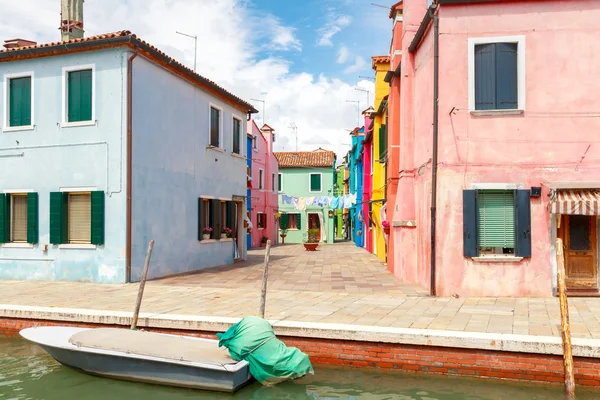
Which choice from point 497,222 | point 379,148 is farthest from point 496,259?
point 379,148

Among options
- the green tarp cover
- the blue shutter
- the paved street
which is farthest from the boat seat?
the blue shutter

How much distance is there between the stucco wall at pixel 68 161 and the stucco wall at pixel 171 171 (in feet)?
1.42

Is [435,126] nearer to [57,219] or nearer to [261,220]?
[57,219]

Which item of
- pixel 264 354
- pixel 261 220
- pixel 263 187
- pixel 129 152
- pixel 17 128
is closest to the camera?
pixel 264 354

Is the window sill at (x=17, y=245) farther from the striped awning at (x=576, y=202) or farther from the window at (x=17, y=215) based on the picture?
the striped awning at (x=576, y=202)

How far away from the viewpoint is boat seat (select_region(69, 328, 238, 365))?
6570 mm

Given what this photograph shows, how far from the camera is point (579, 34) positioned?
9.90 m

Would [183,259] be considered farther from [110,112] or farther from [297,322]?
[297,322]

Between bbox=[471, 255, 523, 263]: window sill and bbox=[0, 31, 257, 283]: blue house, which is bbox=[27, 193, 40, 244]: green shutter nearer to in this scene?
bbox=[0, 31, 257, 283]: blue house

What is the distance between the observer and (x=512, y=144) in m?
10.1

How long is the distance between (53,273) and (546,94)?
39.7ft

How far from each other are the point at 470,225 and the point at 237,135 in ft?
35.1

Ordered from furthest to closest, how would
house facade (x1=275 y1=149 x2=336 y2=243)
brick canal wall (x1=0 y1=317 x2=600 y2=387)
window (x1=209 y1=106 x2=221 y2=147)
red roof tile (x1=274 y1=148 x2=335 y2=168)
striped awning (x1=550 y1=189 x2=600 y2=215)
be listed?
red roof tile (x1=274 y1=148 x2=335 y2=168) < house facade (x1=275 y1=149 x2=336 y2=243) < window (x1=209 y1=106 x2=221 y2=147) < striped awning (x1=550 y1=189 x2=600 y2=215) < brick canal wall (x1=0 y1=317 x2=600 y2=387)

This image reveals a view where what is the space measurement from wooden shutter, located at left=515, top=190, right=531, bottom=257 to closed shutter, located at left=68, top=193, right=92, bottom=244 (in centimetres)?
985
